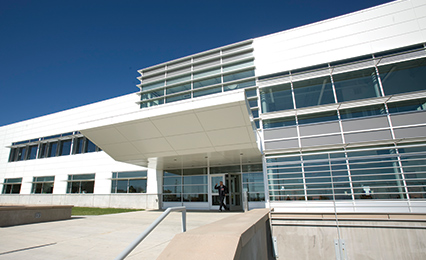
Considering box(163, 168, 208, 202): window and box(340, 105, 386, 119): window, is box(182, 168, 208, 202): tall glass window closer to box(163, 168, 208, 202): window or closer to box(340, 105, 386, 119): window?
box(163, 168, 208, 202): window

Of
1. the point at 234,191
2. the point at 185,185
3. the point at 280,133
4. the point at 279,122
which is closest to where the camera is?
the point at 280,133

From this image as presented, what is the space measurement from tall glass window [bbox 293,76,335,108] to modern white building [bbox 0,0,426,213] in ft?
0.19

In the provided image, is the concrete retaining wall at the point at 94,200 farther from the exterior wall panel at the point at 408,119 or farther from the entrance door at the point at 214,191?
the exterior wall panel at the point at 408,119

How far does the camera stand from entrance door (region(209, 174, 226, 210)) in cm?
1641

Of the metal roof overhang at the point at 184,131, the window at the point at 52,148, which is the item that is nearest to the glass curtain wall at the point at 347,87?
the metal roof overhang at the point at 184,131

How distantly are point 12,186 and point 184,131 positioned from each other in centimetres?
2705

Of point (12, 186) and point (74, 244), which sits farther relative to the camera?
point (12, 186)

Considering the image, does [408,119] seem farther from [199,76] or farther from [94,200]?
[94,200]

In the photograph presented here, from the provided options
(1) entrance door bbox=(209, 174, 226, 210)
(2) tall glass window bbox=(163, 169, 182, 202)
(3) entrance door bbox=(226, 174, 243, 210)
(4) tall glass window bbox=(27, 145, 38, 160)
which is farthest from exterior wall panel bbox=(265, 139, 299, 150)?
(4) tall glass window bbox=(27, 145, 38, 160)

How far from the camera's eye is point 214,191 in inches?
656

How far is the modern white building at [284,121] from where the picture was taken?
11164 millimetres

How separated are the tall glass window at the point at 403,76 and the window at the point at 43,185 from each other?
29.1 meters

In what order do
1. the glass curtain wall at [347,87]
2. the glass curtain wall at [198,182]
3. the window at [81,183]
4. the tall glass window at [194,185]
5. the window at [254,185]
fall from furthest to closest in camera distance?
the window at [81,183] → the tall glass window at [194,185] → the glass curtain wall at [198,182] → the window at [254,185] → the glass curtain wall at [347,87]

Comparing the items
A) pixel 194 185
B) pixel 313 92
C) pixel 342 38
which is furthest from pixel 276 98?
pixel 194 185
